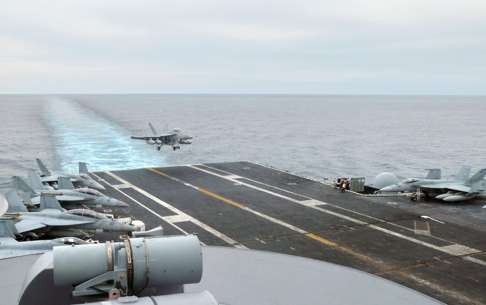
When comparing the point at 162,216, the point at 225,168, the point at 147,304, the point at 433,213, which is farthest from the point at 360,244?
the point at 225,168

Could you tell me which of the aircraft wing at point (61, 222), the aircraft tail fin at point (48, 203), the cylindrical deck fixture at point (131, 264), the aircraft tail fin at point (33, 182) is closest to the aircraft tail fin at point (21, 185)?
the aircraft tail fin at point (33, 182)

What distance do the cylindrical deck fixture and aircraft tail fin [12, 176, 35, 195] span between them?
33.5 m

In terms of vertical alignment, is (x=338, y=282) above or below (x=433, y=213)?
above

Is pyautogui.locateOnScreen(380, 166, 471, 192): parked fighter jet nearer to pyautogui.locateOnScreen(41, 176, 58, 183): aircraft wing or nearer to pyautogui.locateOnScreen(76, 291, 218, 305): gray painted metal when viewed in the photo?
pyautogui.locateOnScreen(41, 176, 58, 183): aircraft wing

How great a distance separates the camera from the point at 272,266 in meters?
12.2

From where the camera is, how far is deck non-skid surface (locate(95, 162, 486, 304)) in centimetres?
2498

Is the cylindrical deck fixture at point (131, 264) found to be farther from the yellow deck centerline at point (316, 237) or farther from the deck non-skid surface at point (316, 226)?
the yellow deck centerline at point (316, 237)

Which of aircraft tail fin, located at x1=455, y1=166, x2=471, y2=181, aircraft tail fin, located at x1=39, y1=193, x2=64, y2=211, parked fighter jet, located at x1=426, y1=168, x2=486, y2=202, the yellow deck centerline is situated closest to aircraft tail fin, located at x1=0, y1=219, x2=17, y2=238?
aircraft tail fin, located at x1=39, y1=193, x2=64, y2=211

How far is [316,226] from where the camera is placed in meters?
33.0

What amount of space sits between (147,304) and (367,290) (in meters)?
5.93

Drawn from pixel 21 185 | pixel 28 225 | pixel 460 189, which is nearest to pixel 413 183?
pixel 460 189

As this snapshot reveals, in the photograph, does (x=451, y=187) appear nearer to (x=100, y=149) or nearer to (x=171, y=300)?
(x=171, y=300)

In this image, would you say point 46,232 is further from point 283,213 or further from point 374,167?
point 374,167

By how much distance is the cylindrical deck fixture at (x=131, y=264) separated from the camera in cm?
742
